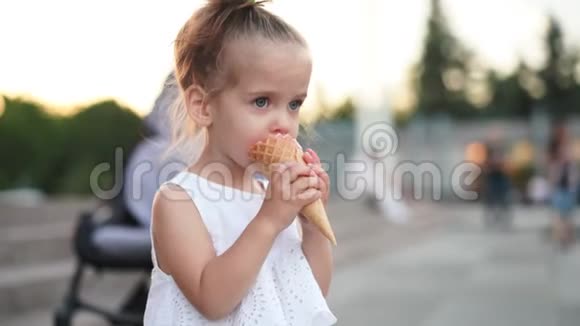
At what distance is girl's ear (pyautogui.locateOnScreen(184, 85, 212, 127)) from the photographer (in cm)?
158

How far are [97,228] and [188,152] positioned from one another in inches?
71.0

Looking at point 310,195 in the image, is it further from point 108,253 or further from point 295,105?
point 108,253

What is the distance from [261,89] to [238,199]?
0.75ft

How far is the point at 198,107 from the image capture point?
1588 millimetres

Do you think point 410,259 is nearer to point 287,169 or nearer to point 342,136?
point 287,169

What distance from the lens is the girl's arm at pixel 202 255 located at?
141 cm

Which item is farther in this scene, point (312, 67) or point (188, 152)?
point (188, 152)

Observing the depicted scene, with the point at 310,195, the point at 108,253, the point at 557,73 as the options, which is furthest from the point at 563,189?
the point at 557,73

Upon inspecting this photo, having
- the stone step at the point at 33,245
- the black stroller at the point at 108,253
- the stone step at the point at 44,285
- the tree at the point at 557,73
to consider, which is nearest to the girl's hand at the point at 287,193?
the black stroller at the point at 108,253

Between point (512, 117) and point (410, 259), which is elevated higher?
point (410, 259)

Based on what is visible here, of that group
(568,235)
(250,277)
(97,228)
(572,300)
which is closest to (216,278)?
(250,277)

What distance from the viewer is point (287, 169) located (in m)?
1.42

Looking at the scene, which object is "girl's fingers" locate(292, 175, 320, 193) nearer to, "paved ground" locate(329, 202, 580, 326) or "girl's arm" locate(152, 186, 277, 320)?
"girl's arm" locate(152, 186, 277, 320)

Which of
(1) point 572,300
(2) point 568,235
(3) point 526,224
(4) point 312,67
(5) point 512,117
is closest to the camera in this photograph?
(4) point 312,67
